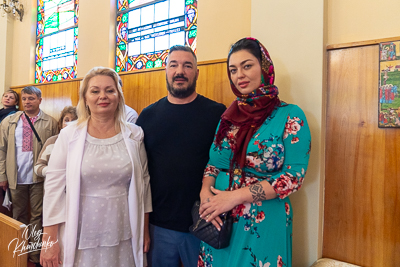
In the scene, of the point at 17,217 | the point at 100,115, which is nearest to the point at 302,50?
the point at 100,115

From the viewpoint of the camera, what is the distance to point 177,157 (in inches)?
61.3

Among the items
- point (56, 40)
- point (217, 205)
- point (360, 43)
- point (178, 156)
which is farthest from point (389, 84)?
point (56, 40)

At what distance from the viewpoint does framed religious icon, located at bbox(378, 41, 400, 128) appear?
1393 mm

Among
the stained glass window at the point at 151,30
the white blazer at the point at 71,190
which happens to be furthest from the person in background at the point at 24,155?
the white blazer at the point at 71,190

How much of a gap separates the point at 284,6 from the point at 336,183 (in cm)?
120

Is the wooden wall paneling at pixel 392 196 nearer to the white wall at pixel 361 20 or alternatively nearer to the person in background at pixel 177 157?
the white wall at pixel 361 20

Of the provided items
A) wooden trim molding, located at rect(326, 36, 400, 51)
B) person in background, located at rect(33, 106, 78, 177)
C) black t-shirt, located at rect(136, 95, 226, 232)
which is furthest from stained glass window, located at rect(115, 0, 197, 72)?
wooden trim molding, located at rect(326, 36, 400, 51)

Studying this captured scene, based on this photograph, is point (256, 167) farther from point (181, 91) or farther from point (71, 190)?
point (71, 190)

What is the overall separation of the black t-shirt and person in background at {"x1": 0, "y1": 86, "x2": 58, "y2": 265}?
2.19m

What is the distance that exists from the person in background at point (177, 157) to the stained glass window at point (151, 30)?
1.31 metres

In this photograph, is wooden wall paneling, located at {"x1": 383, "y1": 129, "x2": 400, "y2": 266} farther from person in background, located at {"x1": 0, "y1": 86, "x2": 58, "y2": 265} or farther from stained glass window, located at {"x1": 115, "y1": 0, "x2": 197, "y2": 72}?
person in background, located at {"x1": 0, "y1": 86, "x2": 58, "y2": 265}

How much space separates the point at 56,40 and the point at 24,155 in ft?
7.64

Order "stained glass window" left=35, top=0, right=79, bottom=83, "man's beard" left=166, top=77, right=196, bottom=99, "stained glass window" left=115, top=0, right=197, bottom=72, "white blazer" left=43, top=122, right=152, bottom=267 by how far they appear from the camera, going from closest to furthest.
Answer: "white blazer" left=43, top=122, right=152, bottom=267
"man's beard" left=166, top=77, right=196, bottom=99
"stained glass window" left=115, top=0, right=197, bottom=72
"stained glass window" left=35, top=0, right=79, bottom=83

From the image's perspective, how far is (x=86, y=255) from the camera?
1398 mm
